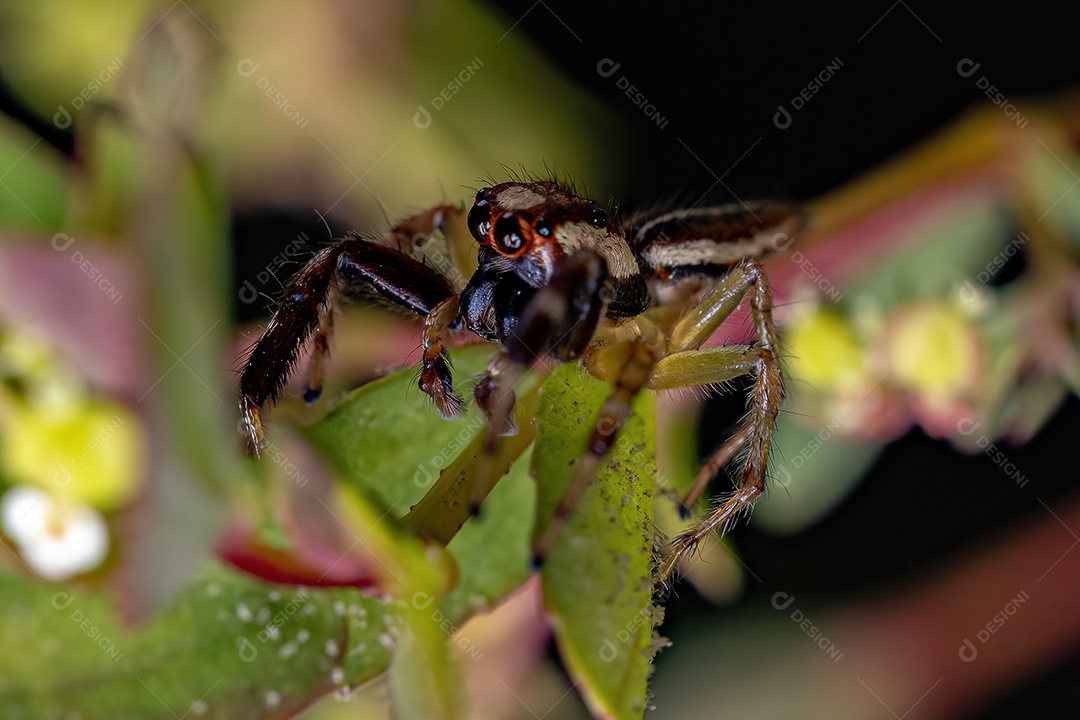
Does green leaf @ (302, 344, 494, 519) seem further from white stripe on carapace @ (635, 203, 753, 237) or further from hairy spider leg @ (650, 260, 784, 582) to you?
white stripe on carapace @ (635, 203, 753, 237)

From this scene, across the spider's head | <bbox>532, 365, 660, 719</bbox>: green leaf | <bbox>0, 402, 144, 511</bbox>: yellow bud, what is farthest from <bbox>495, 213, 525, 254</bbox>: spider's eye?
<bbox>0, 402, 144, 511</bbox>: yellow bud

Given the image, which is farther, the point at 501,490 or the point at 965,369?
the point at 965,369

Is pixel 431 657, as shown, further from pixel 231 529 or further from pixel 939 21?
pixel 939 21

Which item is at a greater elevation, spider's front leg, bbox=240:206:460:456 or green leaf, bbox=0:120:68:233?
green leaf, bbox=0:120:68:233

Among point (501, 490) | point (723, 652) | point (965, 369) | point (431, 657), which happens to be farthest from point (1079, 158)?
point (431, 657)

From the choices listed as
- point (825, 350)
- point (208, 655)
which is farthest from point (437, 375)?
point (825, 350)

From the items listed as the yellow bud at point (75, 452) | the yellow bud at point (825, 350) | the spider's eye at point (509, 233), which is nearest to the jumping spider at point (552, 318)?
the spider's eye at point (509, 233)

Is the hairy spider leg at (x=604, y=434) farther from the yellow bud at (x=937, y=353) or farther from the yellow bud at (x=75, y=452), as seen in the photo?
the yellow bud at (x=937, y=353)
